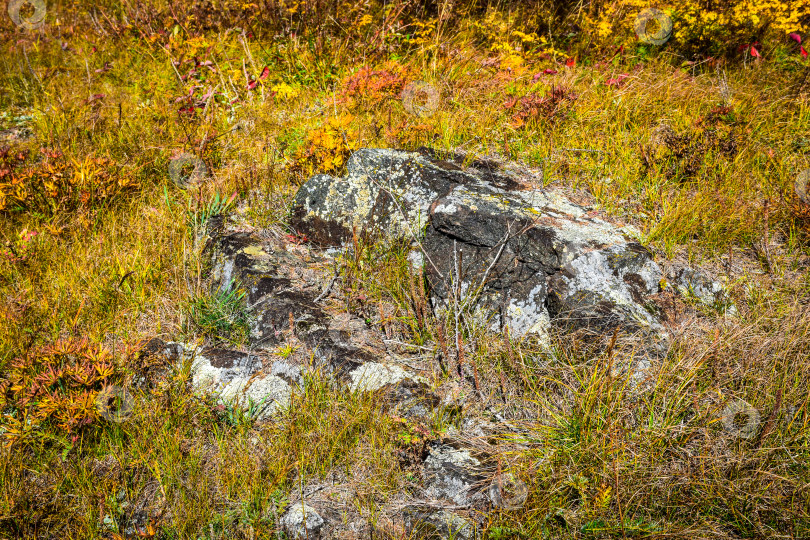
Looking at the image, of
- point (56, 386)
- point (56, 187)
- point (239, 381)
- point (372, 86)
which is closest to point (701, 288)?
point (239, 381)

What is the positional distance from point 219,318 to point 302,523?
3.98 ft

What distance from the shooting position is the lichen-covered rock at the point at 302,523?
180 cm

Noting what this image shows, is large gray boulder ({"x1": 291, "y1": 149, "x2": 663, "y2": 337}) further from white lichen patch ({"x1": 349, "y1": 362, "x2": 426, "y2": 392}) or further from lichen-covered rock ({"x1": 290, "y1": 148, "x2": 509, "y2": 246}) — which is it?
white lichen patch ({"x1": 349, "y1": 362, "x2": 426, "y2": 392})

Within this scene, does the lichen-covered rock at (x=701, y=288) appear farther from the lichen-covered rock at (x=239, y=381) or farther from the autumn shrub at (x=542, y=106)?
the lichen-covered rock at (x=239, y=381)

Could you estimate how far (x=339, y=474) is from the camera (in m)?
2.00

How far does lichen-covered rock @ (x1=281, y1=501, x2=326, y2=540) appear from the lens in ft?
5.92

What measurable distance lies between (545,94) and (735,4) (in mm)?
2196

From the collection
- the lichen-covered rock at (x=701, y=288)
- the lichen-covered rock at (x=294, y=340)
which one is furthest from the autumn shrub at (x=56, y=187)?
the lichen-covered rock at (x=701, y=288)

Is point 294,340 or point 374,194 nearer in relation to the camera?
point 294,340

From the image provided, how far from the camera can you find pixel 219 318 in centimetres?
254

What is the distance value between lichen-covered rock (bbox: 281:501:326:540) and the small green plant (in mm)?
1001

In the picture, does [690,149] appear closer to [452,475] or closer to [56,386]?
[452,475]

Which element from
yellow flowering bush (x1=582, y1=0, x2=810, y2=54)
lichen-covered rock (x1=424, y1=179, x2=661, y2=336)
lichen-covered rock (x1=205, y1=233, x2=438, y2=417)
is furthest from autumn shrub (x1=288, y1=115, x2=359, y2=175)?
yellow flowering bush (x1=582, y1=0, x2=810, y2=54)

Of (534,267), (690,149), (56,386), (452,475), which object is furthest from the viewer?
(690,149)
